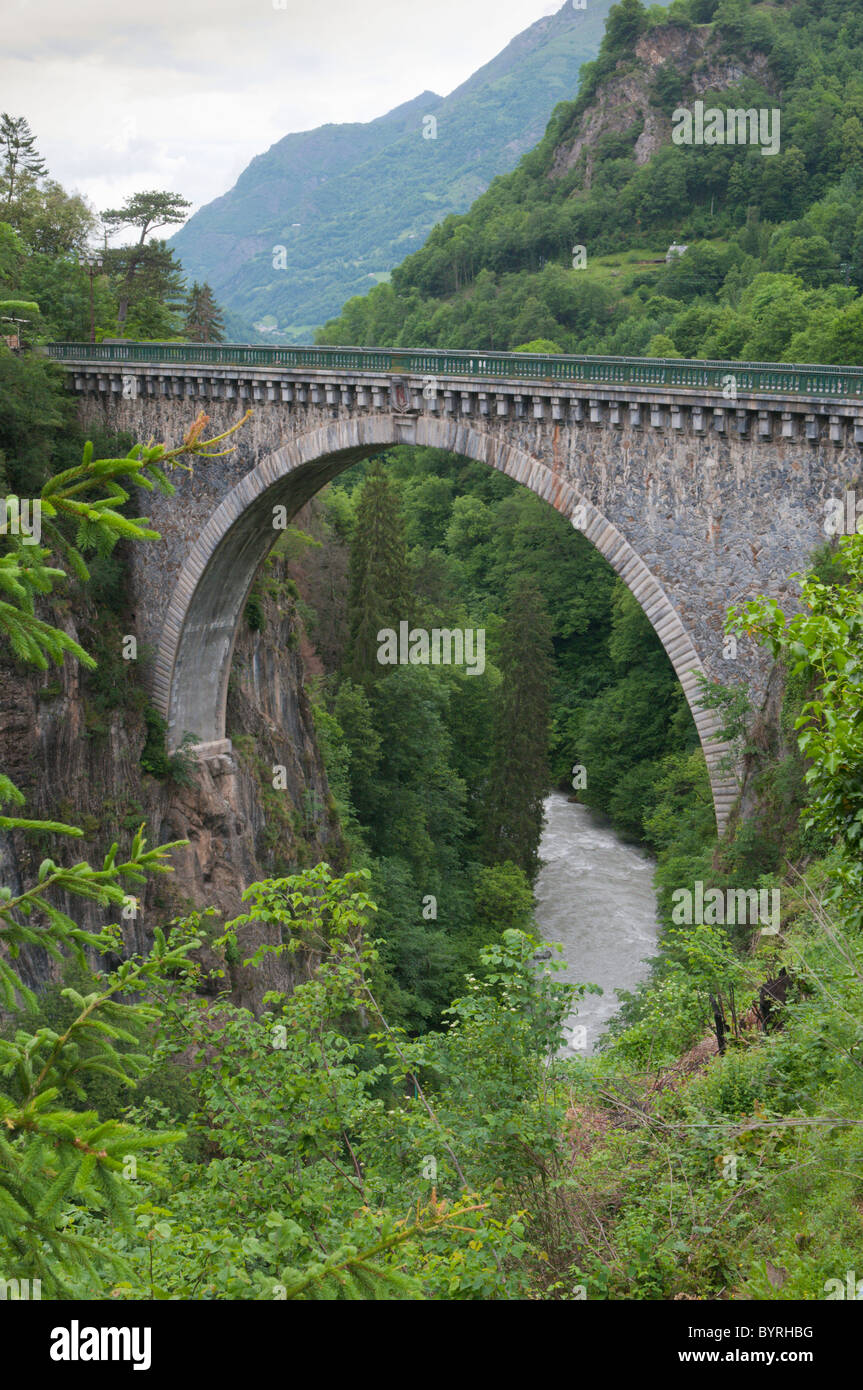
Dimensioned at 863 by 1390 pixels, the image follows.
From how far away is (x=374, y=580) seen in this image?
47594mm

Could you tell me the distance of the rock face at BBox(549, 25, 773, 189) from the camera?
90312 mm

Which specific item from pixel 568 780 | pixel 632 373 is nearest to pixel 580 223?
pixel 568 780

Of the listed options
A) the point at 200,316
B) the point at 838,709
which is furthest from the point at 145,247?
the point at 838,709

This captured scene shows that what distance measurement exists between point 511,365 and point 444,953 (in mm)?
21757

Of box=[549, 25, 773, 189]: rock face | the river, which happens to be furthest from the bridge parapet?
box=[549, 25, 773, 189]: rock face

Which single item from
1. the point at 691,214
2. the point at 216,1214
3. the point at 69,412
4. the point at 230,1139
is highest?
the point at 691,214

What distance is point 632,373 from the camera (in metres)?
24.2

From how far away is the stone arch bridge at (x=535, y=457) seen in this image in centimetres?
2183

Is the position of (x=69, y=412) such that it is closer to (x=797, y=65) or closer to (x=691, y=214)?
(x=691, y=214)

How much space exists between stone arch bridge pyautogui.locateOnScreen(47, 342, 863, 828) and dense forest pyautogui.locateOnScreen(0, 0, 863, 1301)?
1.08m

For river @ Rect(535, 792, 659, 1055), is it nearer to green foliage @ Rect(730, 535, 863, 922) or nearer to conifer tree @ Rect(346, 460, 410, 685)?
conifer tree @ Rect(346, 460, 410, 685)

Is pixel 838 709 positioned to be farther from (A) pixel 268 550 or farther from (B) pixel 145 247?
(B) pixel 145 247

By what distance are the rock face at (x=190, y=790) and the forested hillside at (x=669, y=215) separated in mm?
31157
